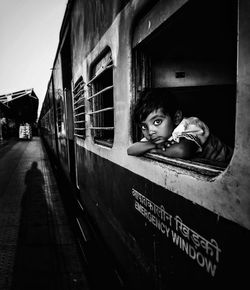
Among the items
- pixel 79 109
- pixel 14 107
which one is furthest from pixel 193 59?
pixel 14 107

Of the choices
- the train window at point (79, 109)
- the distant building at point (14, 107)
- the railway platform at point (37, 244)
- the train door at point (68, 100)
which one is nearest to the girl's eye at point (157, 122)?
the railway platform at point (37, 244)

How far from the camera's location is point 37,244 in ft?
11.3

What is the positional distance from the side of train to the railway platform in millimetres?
560

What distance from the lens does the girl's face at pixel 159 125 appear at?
1521mm

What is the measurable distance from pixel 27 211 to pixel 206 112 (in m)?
3.67

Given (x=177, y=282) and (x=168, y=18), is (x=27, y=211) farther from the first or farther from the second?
(x=168, y=18)

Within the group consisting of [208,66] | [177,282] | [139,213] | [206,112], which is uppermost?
[208,66]

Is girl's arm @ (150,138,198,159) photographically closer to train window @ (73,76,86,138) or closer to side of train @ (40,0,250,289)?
side of train @ (40,0,250,289)

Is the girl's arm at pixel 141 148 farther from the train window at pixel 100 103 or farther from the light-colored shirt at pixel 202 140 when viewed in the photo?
the train window at pixel 100 103

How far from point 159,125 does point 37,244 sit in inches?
108

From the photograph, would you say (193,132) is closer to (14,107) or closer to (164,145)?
(164,145)

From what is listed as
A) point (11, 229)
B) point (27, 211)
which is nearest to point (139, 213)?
point (11, 229)

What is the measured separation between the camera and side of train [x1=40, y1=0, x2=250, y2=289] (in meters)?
0.95

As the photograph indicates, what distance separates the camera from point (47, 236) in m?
3.68
